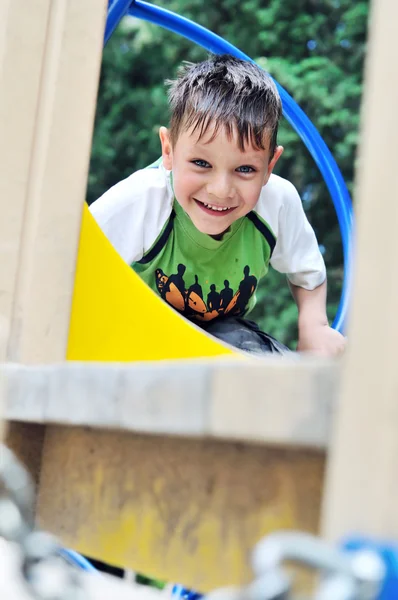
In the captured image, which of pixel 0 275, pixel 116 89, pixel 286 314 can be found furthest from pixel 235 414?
pixel 116 89

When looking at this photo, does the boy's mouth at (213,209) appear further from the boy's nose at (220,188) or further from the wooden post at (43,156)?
the wooden post at (43,156)

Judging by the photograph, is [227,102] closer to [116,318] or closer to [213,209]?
[213,209]

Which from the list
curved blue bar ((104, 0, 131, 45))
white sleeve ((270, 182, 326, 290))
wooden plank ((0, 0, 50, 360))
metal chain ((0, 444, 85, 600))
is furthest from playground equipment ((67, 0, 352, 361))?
curved blue bar ((104, 0, 131, 45))

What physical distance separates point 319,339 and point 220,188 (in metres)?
0.52

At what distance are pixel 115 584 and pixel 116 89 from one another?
6.33 m

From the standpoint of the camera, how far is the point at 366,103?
540mm

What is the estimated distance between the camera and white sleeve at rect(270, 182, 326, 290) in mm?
2277

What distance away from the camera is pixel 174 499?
0.73m

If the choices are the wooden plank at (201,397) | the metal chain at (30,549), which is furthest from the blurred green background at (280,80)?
the metal chain at (30,549)

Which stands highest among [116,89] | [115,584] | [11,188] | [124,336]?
[116,89]

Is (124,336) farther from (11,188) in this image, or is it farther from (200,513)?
(200,513)

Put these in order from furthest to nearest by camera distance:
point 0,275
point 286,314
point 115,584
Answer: point 286,314
point 0,275
point 115,584

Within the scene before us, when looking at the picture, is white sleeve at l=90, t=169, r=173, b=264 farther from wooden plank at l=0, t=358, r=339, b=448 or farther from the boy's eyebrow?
wooden plank at l=0, t=358, r=339, b=448

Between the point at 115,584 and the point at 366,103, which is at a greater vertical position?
the point at 366,103
